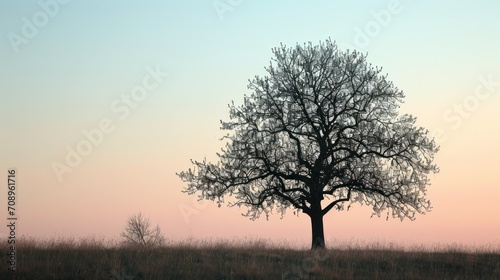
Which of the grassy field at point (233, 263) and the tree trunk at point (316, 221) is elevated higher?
the tree trunk at point (316, 221)

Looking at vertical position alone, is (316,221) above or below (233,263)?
above

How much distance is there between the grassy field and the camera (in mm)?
21531

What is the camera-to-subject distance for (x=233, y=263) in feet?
76.1

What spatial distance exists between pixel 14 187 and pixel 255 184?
12745mm

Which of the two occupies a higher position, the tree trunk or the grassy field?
the tree trunk

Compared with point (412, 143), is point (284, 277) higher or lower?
lower

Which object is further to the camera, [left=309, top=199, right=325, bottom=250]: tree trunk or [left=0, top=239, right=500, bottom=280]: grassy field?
[left=309, top=199, right=325, bottom=250]: tree trunk

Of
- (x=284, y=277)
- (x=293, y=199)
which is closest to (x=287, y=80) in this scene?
(x=293, y=199)

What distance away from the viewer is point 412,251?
28094mm

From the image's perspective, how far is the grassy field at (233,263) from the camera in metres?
21.5

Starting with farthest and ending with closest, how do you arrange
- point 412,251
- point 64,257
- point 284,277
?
1. point 412,251
2. point 64,257
3. point 284,277

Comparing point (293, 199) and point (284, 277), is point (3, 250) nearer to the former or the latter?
point (284, 277)

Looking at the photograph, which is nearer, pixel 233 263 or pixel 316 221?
pixel 233 263

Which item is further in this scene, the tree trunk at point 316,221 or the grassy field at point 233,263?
the tree trunk at point 316,221
